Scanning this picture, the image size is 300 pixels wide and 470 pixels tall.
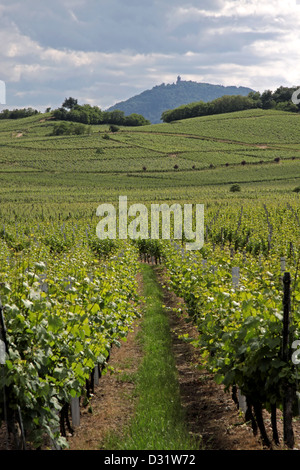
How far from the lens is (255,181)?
213 ft

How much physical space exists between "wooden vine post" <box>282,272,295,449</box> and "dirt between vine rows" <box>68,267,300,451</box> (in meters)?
0.26

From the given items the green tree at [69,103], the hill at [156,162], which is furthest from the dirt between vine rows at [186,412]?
the green tree at [69,103]

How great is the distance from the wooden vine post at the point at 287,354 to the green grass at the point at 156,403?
3.11 ft

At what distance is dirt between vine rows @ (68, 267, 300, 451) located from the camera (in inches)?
209

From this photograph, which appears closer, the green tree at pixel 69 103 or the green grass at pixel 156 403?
the green grass at pixel 156 403

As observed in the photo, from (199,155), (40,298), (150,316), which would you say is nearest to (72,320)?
(40,298)

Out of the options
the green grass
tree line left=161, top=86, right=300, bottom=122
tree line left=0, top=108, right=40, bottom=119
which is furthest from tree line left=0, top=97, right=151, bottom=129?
the green grass

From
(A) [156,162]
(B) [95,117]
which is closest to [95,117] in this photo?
(B) [95,117]

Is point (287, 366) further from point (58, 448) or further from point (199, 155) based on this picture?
point (199, 155)

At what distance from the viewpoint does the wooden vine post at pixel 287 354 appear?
172 inches

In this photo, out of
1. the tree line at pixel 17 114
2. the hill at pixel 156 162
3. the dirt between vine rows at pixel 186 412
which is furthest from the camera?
the tree line at pixel 17 114

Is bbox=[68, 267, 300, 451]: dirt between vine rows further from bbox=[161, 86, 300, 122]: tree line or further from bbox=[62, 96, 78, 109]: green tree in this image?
bbox=[62, 96, 78, 109]: green tree

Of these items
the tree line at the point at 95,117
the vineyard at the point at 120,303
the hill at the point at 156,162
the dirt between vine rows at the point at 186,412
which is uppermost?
the tree line at the point at 95,117

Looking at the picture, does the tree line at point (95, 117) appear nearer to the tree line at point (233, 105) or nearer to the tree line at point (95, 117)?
the tree line at point (95, 117)
